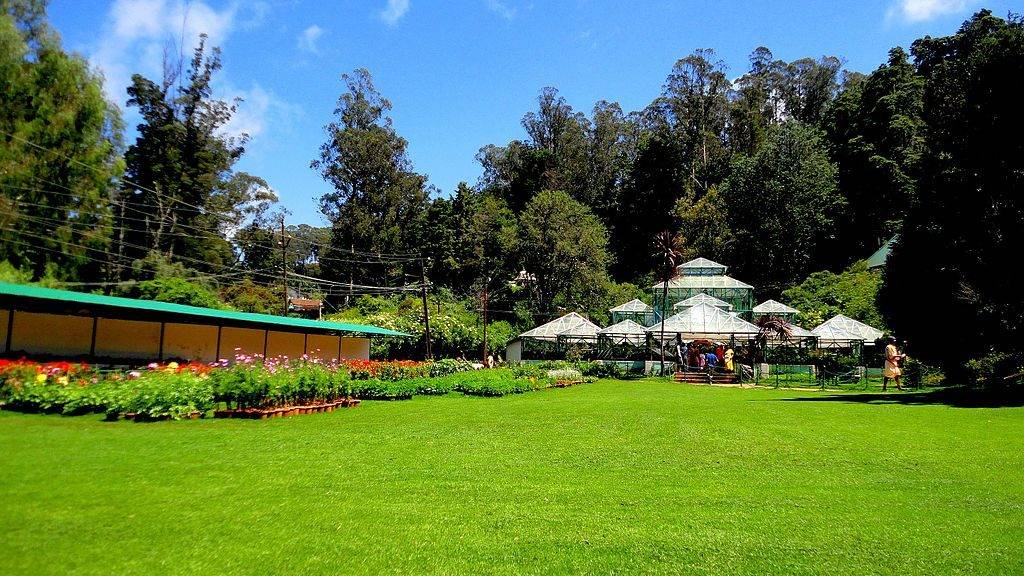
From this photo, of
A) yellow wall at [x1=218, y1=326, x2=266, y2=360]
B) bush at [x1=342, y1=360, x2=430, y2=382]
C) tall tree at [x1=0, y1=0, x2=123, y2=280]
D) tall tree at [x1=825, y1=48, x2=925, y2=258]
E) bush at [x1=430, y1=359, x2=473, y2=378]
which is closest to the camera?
bush at [x1=342, y1=360, x2=430, y2=382]

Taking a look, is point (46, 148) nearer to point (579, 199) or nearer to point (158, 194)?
point (158, 194)

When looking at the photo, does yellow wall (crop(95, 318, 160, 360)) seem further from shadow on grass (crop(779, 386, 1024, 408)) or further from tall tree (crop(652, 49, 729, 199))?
tall tree (crop(652, 49, 729, 199))

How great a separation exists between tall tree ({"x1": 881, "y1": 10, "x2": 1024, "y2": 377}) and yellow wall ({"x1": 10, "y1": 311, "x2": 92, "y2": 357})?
24.9m

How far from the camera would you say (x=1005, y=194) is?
17906 mm

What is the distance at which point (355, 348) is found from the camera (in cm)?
3322

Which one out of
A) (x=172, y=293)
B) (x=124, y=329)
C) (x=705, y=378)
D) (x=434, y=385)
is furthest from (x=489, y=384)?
(x=172, y=293)

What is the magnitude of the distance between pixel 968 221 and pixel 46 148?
116ft

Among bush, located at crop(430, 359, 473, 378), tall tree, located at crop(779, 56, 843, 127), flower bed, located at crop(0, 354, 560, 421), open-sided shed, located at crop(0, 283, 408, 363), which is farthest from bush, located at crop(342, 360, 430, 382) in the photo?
tall tree, located at crop(779, 56, 843, 127)

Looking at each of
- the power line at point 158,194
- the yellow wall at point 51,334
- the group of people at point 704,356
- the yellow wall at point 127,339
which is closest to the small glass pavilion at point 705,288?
the group of people at point 704,356

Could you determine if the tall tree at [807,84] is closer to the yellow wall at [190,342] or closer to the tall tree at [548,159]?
the tall tree at [548,159]

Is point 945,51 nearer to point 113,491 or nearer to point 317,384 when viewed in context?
point 317,384

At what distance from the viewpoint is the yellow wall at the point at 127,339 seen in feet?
64.5

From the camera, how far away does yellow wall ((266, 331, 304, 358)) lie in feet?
85.6

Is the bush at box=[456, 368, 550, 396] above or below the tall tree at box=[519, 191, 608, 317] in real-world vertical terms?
below
